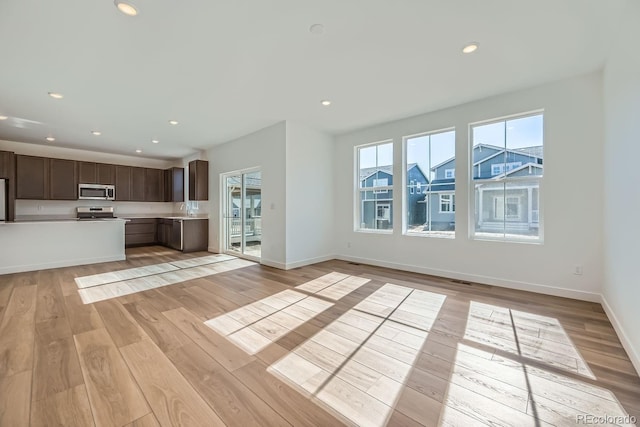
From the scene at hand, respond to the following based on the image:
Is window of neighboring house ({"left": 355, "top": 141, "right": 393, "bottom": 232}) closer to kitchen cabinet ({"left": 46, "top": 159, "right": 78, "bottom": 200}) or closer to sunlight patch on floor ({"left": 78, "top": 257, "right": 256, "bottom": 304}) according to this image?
sunlight patch on floor ({"left": 78, "top": 257, "right": 256, "bottom": 304})

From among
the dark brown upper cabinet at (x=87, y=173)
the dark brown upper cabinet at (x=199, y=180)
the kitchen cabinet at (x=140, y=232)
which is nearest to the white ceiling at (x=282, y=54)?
the dark brown upper cabinet at (x=199, y=180)

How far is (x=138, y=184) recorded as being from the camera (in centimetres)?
777

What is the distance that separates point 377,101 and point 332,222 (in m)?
2.81

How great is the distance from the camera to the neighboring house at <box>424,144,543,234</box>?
→ 3.61 metres

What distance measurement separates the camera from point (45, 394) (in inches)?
64.9

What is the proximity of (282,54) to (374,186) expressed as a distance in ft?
10.6

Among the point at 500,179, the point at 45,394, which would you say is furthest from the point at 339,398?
the point at 500,179

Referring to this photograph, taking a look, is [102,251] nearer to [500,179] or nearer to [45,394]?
[45,394]

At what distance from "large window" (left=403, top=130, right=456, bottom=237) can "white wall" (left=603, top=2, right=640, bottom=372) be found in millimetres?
1749

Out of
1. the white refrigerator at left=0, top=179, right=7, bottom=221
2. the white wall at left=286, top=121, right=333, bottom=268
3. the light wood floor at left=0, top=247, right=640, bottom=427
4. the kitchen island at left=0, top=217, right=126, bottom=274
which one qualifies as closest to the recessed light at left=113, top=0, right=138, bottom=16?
the light wood floor at left=0, top=247, right=640, bottom=427

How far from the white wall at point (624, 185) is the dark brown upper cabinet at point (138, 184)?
9747mm

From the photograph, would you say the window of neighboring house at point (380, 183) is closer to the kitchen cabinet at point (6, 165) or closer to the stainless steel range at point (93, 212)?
the stainless steel range at point (93, 212)

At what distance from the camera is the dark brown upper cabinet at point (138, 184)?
7672mm

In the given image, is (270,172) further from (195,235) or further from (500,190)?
(500,190)
